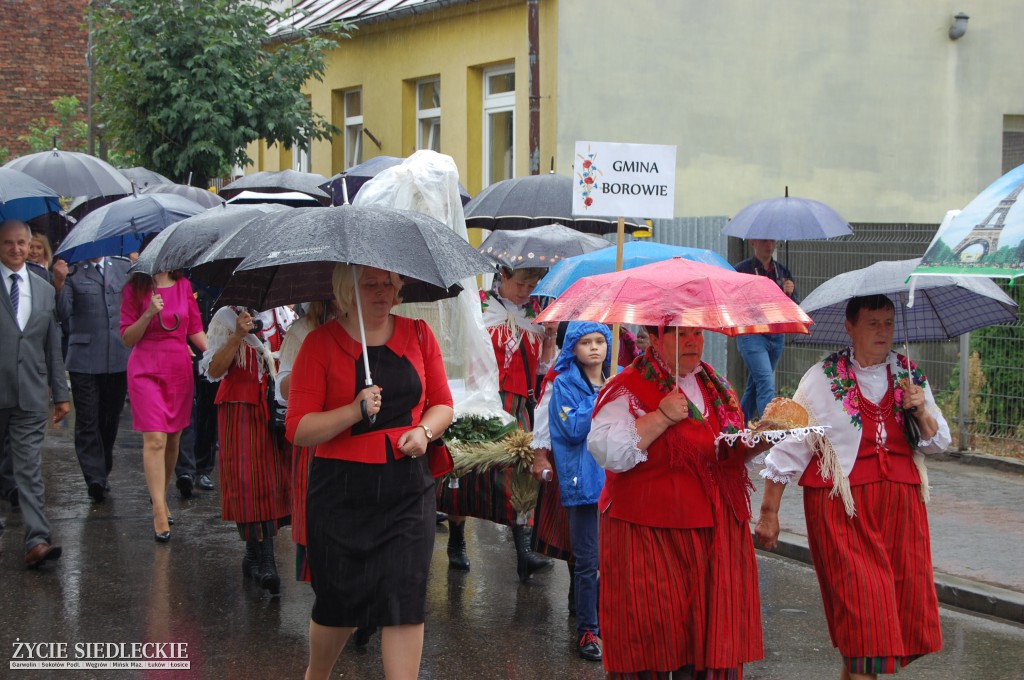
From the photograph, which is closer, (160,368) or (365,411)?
(365,411)

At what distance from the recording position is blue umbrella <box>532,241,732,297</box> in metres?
6.72

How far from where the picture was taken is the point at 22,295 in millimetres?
8055

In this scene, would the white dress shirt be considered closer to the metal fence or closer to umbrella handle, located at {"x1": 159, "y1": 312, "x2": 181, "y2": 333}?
umbrella handle, located at {"x1": 159, "y1": 312, "x2": 181, "y2": 333}

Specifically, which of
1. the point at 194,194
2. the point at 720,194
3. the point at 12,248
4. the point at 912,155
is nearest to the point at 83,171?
the point at 194,194

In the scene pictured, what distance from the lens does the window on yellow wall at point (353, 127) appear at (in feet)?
68.3

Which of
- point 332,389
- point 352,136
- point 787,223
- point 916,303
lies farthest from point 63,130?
point 916,303

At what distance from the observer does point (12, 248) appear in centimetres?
802

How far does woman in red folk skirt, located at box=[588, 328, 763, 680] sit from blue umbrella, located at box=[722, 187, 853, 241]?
6.77 meters

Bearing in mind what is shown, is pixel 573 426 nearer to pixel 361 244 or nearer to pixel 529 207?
pixel 361 244

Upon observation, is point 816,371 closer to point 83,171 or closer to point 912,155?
point 83,171

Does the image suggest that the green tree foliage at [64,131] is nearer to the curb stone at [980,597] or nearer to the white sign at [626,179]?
the white sign at [626,179]

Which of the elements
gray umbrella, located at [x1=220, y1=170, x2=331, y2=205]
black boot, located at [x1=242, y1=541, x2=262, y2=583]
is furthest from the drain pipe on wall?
black boot, located at [x1=242, y1=541, x2=262, y2=583]

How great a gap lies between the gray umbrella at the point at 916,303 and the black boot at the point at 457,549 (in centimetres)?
319

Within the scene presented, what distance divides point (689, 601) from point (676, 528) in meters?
0.27
